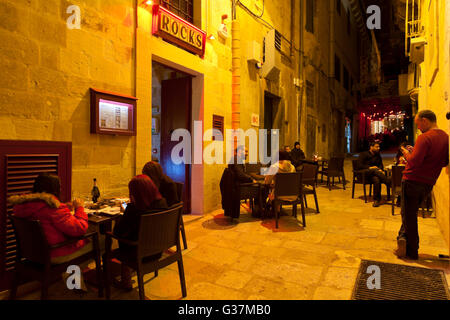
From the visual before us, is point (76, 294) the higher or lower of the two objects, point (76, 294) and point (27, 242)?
the lower

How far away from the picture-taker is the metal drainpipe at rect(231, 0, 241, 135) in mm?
6715

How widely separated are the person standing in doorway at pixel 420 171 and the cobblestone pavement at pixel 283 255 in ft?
0.85

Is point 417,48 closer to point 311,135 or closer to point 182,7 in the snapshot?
point 182,7

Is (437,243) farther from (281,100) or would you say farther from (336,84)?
(336,84)

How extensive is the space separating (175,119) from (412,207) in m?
4.49

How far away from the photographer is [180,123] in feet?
19.9

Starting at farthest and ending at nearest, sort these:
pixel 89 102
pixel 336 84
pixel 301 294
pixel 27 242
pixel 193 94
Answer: pixel 336 84 < pixel 193 94 < pixel 89 102 < pixel 301 294 < pixel 27 242

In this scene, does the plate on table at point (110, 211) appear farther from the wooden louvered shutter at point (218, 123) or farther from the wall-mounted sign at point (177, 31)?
the wooden louvered shutter at point (218, 123)

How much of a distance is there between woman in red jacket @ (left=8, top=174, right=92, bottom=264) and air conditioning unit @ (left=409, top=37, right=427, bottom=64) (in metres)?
7.16

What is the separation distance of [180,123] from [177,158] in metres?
0.75

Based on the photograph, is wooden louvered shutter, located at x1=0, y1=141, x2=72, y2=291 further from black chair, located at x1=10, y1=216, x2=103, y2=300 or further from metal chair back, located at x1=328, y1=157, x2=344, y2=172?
metal chair back, located at x1=328, y1=157, x2=344, y2=172

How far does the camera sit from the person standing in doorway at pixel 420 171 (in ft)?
10.8

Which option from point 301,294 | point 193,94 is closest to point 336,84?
point 193,94

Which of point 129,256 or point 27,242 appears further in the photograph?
point 129,256
